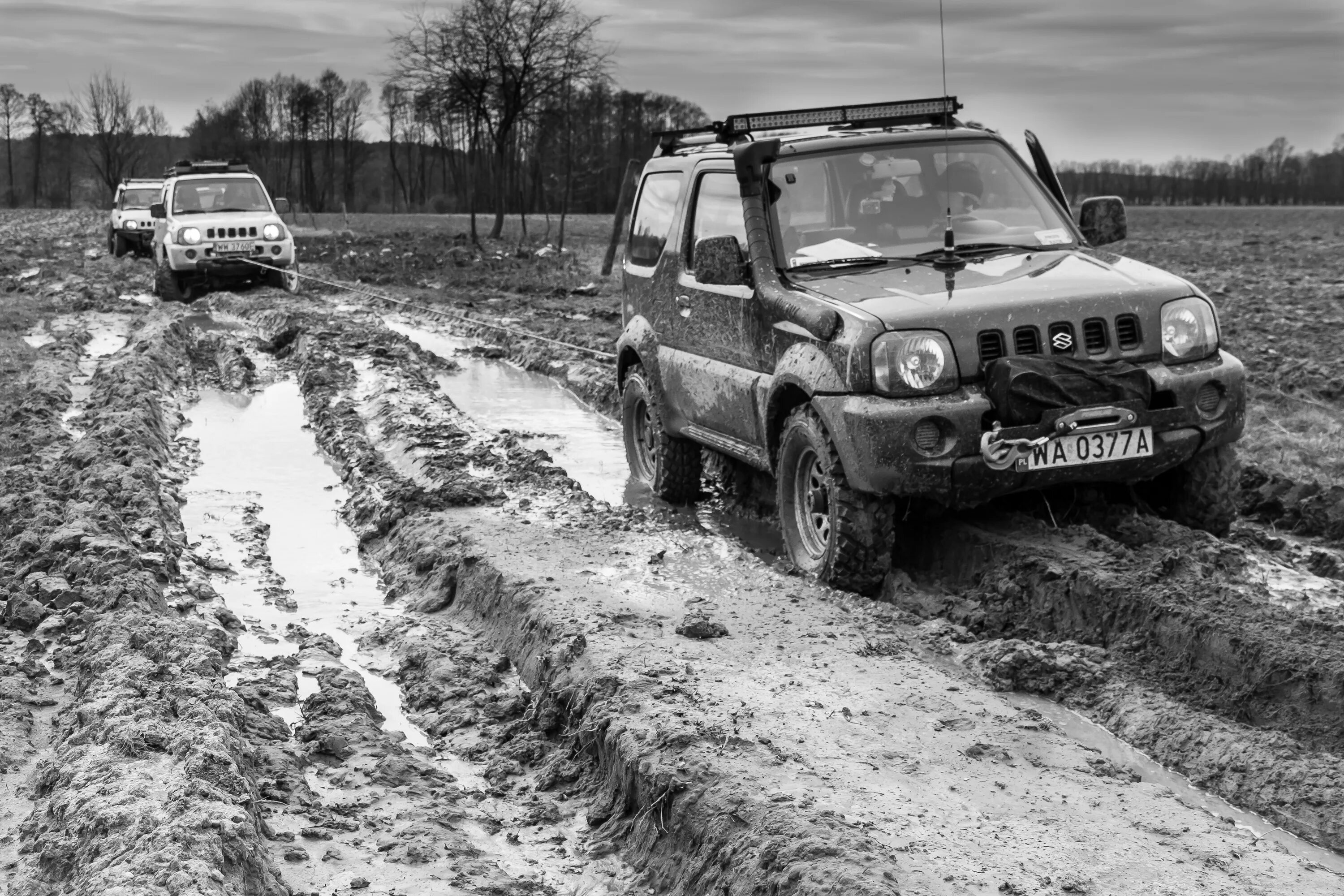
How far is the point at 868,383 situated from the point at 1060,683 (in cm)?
149

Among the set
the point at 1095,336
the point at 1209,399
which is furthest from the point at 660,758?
the point at 1209,399

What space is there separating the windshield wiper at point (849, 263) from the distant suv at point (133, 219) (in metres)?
26.1

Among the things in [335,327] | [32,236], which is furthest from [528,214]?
[335,327]

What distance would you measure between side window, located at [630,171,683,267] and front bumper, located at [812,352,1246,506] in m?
2.41

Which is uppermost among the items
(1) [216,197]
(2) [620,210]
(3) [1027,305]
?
(1) [216,197]

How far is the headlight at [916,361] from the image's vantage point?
5906 mm

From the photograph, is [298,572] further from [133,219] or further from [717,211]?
[133,219]

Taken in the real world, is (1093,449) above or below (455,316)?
below

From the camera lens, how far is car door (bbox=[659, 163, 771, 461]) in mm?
7059

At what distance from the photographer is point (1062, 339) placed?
6000mm

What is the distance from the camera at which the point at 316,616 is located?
6672mm

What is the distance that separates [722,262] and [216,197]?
57.9ft

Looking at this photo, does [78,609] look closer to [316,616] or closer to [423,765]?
[316,616]

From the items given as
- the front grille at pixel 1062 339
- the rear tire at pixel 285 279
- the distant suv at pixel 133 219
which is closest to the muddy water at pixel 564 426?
the front grille at pixel 1062 339
